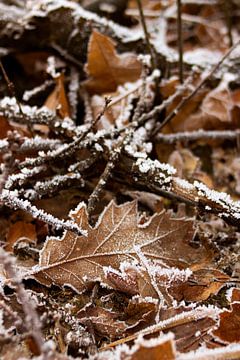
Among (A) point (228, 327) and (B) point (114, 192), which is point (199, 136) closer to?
(B) point (114, 192)

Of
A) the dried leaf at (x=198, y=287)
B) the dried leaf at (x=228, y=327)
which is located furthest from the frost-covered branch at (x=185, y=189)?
the dried leaf at (x=228, y=327)

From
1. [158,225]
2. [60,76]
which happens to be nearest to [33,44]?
[60,76]

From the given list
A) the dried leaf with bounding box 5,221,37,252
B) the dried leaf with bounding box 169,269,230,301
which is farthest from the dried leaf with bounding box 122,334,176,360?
the dried leaf with bounding box 5,221,37,252

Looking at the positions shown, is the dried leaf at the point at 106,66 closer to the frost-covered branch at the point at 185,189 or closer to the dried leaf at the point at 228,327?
the frost-covered branch at the point at 185,189

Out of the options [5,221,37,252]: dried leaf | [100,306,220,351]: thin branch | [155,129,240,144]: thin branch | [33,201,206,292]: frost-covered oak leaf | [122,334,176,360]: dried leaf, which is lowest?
[122,334,176,360]: dried leaf

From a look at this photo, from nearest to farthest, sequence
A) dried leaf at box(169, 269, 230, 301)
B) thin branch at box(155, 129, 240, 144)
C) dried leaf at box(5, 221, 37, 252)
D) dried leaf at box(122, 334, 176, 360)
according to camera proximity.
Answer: dried leaf at box(122, 334, 176, 360) → dried leaf at box(169, 269, 230, 301) → dried leaf at box(5, 221, 37, 252) → thin branch at box(155, 129, 240, 144)

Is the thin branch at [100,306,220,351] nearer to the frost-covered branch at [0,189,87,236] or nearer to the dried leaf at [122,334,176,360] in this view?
the dried leaf at [122,334,176,360]
